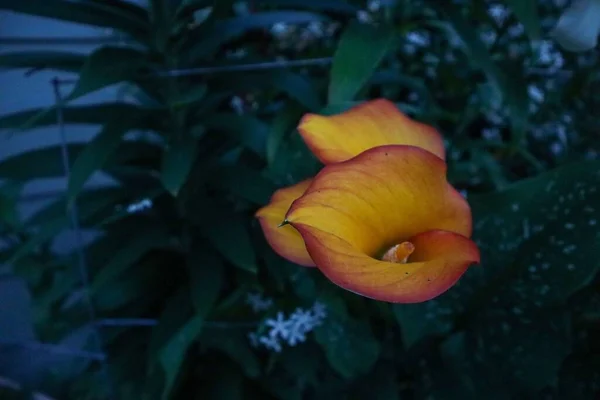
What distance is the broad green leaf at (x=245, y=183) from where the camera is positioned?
711mm

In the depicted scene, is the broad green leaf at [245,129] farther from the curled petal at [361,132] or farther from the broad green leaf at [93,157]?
the curled petal at [361,132]

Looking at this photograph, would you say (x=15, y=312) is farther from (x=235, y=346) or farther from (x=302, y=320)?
(x=302, y=320)

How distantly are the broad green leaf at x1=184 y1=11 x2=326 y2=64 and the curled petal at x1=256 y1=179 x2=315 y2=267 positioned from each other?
1.34ft

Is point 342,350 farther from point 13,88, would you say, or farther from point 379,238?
point 13,88

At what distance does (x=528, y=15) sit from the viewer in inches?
25.0

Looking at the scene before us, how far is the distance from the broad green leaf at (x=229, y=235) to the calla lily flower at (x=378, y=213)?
0.94 ft

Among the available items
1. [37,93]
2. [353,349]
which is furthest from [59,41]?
[353,349]

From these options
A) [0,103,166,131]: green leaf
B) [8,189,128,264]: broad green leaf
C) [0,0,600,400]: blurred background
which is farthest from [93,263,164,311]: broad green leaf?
[0,103,166,131]: green leaf

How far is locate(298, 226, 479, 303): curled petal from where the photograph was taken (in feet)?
0.95

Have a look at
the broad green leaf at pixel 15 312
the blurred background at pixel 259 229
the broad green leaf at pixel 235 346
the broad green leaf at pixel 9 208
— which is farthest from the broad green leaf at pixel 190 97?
the broad green leaf at pixel 15 312

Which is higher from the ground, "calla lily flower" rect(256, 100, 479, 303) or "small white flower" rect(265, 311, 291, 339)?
"calla lily flower" rect(256, 100, 479, 303)

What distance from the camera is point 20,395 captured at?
3.71 ft

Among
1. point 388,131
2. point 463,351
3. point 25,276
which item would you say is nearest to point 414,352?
point 463,351

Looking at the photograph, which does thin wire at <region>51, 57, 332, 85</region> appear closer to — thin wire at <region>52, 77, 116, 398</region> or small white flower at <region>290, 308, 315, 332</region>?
thin wire at <region>52, 77, 116, 398</region>
